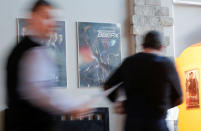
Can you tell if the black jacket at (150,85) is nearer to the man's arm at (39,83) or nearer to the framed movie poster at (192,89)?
the man's arm at (39,83)

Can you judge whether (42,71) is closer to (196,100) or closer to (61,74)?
(61,74)

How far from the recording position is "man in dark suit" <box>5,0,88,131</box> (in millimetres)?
1947

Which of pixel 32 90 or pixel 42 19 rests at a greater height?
pixel 42 19

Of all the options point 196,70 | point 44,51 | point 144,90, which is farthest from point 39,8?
point 196,70

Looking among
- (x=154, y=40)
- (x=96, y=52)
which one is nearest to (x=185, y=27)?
(x=96, y=52)

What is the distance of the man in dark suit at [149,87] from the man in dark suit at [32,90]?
0.72 metres

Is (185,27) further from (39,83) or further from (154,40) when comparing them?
(39,83)

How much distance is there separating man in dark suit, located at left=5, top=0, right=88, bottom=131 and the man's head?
0.5 inches

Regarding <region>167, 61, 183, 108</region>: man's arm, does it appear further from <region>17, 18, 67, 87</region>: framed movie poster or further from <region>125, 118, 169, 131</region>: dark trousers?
<region>17, 18, 67, 87</region>: framed movie poster

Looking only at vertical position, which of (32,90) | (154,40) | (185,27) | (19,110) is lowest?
(19,110)

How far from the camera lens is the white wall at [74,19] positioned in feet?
16.2

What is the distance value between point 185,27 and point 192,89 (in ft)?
6.05

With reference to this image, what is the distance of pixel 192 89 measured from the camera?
7480mm

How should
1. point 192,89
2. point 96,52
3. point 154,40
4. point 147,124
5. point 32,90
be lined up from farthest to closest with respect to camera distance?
point 192,89 → point 96,52 → point 154,40 → point 147,124 → point 32,90
